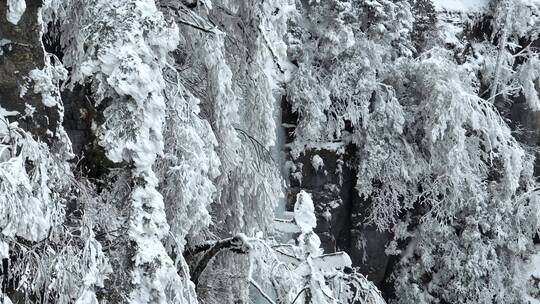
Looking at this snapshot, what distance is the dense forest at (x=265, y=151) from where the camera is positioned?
3143mm

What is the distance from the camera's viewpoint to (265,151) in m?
5.56

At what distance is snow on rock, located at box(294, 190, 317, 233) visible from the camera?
3660 millimetres

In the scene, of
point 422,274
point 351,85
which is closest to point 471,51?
point 351,85

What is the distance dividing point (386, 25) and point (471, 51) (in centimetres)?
279

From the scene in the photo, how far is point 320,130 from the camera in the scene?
9.98 m

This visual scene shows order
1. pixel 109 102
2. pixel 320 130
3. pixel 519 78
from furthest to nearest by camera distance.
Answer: pixel 519 78
pixel 320 130
pixel 109 102

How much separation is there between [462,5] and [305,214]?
10153mm

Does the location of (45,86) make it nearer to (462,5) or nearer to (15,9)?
(15,9)

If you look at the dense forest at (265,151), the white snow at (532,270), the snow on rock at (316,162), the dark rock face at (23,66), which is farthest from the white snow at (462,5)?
the dark rock face at (23,66)

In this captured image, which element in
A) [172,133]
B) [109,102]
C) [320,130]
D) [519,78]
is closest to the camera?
[109,102]

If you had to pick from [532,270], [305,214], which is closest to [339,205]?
[532,270]

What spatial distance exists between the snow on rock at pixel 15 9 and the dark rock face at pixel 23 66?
9 centimetres

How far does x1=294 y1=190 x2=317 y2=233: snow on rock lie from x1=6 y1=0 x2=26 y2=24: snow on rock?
194 centimetres

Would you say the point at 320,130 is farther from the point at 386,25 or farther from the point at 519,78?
the point at 519,78
